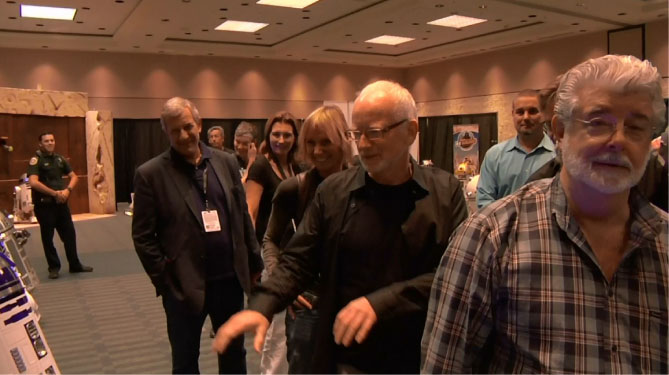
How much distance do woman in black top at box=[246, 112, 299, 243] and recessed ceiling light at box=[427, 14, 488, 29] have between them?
10278 mm

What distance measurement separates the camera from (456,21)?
13078 mm

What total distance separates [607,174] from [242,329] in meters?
0.91

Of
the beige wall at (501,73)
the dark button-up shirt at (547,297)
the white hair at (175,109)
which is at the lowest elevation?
the dark button-up shirt at (547,297)

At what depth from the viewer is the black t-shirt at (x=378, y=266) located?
169 centimetres

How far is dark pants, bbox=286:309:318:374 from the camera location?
1.94 metres

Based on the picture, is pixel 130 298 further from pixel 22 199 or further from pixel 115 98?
pixel 115 98

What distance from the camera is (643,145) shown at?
3.74ft

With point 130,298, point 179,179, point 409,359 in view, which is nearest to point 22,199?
point 130,298

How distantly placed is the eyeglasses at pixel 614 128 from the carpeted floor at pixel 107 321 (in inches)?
120

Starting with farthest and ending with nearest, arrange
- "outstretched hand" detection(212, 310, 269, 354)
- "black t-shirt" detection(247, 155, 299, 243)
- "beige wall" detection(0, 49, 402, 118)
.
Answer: "beige wall" detection(0, 49, 402, 118) → "black t-shirt" detection(247, 155, 299, 243) → "outstretched hand" detection(212, 310, 269, 354)

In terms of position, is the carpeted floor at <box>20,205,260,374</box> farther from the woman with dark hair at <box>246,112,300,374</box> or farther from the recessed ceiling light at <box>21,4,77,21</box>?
the recessed ceiling light at <box>21,4,77,21</box>

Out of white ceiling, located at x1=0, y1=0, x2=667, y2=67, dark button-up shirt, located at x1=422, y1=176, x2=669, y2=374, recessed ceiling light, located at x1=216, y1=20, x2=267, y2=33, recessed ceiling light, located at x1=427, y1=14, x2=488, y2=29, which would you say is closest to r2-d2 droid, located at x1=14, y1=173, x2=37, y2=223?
white ceiling, located at x1=0, y1=0, x2=667, y2=67

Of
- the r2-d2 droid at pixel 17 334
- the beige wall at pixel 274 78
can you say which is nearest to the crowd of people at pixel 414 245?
the r2-d2 droid at pixel 17 334

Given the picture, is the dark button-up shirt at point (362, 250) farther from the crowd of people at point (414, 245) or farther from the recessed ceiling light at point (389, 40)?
the recessed ceiling light at point (389, 40)
